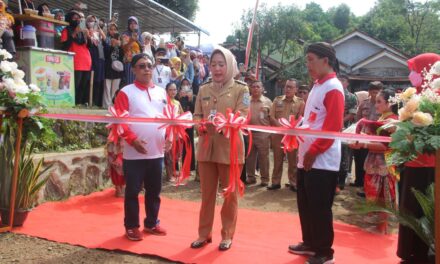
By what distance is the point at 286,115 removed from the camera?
7.20 metres

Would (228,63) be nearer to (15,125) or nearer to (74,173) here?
(15,125)

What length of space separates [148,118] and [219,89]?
29.4 inches

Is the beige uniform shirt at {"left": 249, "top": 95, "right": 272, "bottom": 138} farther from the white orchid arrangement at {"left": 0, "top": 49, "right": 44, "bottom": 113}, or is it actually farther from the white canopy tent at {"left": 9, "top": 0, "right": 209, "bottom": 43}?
the white canopy tent at {"left": 9, "top": 0, "right": 209, "bottom": 43}

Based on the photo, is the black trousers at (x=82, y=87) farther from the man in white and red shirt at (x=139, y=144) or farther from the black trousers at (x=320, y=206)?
the black trousers at (x=320, y=206)

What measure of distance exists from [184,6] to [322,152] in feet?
75.2

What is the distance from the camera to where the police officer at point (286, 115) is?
7141 millimetres

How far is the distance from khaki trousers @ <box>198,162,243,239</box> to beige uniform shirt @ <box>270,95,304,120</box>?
138 inches

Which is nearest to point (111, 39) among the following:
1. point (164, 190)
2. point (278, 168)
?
point (164, 190)

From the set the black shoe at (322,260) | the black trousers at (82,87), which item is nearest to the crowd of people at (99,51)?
the black trousers at (82,87)

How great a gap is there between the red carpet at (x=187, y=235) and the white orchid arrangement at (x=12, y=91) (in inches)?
50.8

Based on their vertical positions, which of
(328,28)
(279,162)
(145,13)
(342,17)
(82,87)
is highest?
(342,17)

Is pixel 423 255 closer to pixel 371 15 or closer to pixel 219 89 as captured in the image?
pixel 219 89

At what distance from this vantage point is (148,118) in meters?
4.00

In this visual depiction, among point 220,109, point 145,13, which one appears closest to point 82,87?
point 220,109
